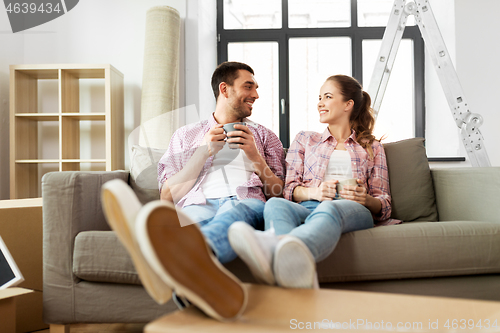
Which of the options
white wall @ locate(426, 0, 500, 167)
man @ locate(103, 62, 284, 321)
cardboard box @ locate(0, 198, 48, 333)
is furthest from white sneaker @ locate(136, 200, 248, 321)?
white wall @ locate(426, 0, 500, 167)

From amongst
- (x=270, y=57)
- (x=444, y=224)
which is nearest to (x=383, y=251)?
(x=444, y=224)

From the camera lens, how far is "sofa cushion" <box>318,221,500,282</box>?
3.42ft

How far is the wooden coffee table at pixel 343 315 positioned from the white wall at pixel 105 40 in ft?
7.61

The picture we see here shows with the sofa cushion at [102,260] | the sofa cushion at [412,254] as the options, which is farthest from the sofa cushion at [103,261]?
the sofa cushion at [412,254]

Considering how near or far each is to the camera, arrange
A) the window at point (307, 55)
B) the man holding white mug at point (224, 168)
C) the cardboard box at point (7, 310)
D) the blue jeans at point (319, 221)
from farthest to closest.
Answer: the window at point (307, 55)
the man holding white mug at point (224, 168)
the cardboard box at point (7, 310)
the blue jeans at point (319, 221)

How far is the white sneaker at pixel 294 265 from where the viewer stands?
695 millimetres

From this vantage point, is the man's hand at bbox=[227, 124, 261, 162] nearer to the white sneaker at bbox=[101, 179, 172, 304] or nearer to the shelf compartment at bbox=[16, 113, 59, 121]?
the white sneaker at bbox=[101, 179, 172, 304]

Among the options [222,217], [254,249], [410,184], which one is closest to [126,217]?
[254,249]

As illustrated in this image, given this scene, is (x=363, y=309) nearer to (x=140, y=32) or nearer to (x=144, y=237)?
(x=144, y=237)

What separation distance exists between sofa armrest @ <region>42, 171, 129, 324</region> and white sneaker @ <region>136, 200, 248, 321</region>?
67cm

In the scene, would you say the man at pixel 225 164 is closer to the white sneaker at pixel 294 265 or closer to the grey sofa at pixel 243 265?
the grey sofa at pixel 243 265

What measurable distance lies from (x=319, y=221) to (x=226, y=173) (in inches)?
22.5

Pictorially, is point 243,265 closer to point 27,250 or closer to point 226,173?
point 226,173

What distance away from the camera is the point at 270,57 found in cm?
310
